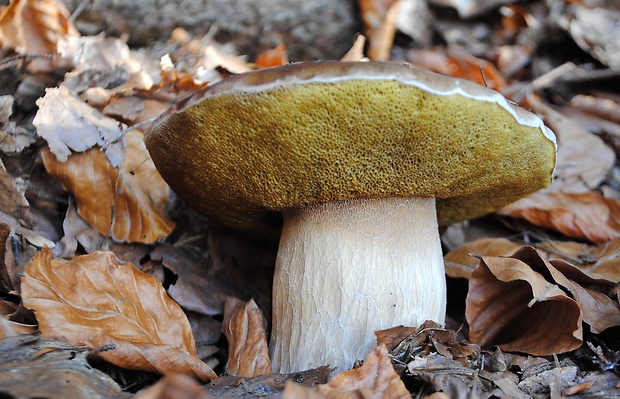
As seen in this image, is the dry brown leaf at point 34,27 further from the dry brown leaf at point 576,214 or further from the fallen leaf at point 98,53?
the dry brown leaf at point 576,214

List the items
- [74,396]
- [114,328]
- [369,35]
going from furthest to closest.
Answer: [369,35]
[114,328]
[74,396]

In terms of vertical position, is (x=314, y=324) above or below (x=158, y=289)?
below

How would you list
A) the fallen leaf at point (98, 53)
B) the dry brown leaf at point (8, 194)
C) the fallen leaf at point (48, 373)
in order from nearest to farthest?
1. the fallen leaf at point (48, 373)
2. the dry brown leaf at point (8, 194)
3. the fallen leaf at point (98, 53)

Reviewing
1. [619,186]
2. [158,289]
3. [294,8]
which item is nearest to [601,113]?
[619,186]

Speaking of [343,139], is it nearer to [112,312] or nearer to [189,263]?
[112,312]

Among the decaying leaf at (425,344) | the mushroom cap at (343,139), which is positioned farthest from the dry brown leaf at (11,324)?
the decaying leaf at (425,344)

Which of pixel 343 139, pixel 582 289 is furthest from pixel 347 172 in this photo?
pixel 582 289

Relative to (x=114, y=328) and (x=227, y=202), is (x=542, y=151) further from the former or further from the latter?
(x=114, y=328)

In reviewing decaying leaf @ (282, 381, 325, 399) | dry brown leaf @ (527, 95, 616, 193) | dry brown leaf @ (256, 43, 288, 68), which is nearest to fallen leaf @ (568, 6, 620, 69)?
dry brown leaf @ (527, 95, 616, 193)
